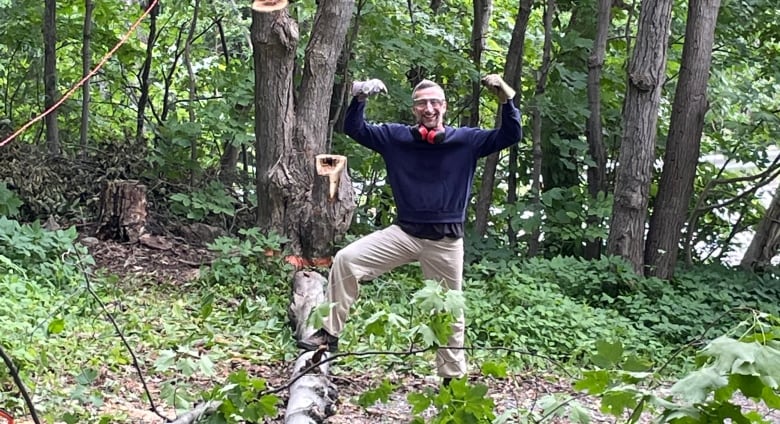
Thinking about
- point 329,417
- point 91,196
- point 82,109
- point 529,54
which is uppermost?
point 529,54

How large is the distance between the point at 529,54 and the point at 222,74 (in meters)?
4.35

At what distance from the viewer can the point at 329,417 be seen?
184 inches

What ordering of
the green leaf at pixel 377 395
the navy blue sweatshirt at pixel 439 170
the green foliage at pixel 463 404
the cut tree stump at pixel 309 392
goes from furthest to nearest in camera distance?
the navy blue sweatshirt at pixel 439 170
the cut tree stump at pixel 309 392
the green leaf at pixel 377 395
the green foliage at pixel 463 404

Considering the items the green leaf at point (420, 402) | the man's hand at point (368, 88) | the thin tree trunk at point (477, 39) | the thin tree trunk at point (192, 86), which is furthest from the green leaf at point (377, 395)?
the thin tree trunk at point (477, 39)

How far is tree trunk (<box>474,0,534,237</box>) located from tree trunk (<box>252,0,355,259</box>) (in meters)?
2.57

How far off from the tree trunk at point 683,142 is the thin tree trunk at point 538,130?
1.36 metres

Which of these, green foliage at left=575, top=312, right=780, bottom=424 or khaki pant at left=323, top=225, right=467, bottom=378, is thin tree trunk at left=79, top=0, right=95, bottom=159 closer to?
khaki pant at left=323, top=225, right=467, bottom=378

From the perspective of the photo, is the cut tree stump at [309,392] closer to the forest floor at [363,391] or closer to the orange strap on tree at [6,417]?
the forest floor at [363,391]

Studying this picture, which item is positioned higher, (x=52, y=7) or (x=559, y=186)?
(x=52, y=7)

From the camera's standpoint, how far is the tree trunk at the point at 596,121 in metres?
9.60

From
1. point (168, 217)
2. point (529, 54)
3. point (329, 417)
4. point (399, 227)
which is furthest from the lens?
point (529, 54)

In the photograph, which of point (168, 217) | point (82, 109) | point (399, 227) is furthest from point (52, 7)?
point (399, 227)

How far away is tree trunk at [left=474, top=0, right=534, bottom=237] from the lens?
33.3 feet

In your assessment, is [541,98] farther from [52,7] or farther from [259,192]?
[52,7]
